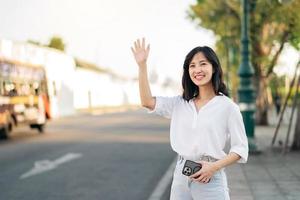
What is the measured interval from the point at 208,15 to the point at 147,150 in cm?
1030

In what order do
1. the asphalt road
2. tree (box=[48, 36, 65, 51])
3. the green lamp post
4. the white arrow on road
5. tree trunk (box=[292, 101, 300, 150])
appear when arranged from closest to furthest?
the asphalt road
the white arrow on road
tree trunk (box=[292, 101, 300, 150])
the green lamp post
tree (box=[48, 36, 65, 51])

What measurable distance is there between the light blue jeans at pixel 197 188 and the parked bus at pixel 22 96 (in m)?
16.1

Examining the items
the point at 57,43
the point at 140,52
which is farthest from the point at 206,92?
the point at 57,43

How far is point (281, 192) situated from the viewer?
8.25 meters

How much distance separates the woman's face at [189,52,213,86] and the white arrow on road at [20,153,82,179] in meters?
7.98

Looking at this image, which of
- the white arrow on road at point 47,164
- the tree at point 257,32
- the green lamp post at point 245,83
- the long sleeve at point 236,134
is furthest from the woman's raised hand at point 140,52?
the tree at point 257,32

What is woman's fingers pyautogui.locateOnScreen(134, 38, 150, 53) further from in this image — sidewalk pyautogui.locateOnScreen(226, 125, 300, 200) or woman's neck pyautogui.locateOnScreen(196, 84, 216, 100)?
→ sidewalk pyautogui.locateOnScreen(226, 125, 300, 200)

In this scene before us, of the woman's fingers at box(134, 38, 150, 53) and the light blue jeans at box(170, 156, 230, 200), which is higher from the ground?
the woman's fingers at box(134, 38, 150, 53)

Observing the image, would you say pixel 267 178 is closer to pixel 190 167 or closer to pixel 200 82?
pixel 200 82

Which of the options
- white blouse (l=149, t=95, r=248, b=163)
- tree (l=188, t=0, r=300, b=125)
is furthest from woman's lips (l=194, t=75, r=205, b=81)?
tree (l=188, t=0, r=300, b=125)

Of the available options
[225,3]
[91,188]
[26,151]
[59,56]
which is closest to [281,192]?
[91,188]

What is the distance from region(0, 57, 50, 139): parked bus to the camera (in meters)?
19.5

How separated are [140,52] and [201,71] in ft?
1.29

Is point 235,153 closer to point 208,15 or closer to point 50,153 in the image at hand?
point 50,153
